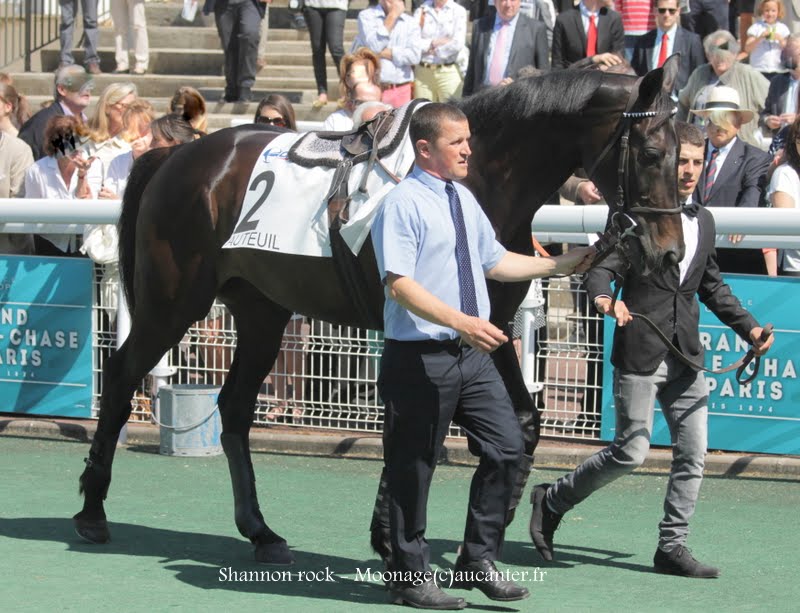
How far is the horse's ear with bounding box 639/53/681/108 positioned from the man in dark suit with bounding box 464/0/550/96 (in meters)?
5.65

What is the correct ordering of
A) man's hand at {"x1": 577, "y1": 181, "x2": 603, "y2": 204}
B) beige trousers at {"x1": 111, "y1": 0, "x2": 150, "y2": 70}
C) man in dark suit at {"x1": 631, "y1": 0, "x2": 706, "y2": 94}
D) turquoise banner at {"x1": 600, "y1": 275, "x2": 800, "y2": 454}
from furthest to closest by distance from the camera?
1. beige trousers at {"x1": 111, "y1": 0, "x2": 150, "y2": 70}
2. man in dark suit at {"x1": 631, "y1": 0, "x2": 706, "y2": 94}
3. man's hand at {"x1": 577, "y1": 181, "x2": 603, "y2": 204}
4. turquoise banner at {"x1": 600, "y1": 275, "x2": 800, "y2": 454}

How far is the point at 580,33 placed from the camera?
10.8m

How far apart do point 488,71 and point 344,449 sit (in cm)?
400

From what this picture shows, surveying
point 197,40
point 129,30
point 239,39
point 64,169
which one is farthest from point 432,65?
point 197,40

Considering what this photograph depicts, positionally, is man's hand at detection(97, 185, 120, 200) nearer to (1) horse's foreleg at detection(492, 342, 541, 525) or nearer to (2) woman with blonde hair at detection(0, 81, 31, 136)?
(2) woman with blonde hair at detection(0, 81, 31, 136)

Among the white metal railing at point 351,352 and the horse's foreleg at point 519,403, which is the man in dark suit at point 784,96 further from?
the horse's foreleg at point 519,403

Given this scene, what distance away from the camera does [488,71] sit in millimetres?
10812

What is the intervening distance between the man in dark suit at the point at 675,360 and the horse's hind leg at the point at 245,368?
1.56 m

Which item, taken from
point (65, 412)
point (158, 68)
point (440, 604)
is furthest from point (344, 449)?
point (158, 68)

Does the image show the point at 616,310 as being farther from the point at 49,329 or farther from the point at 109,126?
the point at 109,126

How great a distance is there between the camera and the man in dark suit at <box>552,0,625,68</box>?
1080cm

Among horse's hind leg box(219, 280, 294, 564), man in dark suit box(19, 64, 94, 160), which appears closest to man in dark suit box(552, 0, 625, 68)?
man in dark suit box(19, 64, 94, 160)

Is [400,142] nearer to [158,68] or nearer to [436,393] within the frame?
[436,393]

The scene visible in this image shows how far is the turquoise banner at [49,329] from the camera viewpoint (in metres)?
8.34
